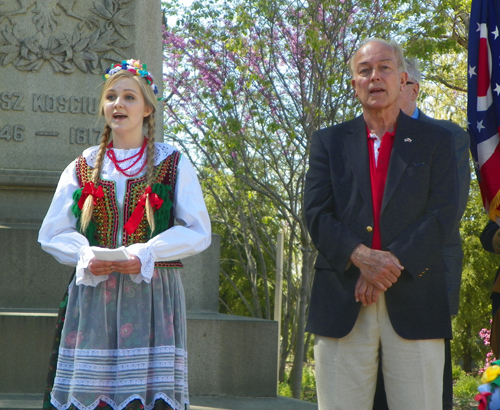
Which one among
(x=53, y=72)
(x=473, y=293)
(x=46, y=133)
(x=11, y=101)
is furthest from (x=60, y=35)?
(x=473, y=293)

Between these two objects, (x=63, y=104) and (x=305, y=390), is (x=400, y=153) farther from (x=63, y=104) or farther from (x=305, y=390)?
(x=305, y=390)

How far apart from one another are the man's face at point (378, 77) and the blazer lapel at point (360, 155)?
0.37 feet

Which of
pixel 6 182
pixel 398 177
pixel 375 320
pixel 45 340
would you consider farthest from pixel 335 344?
pixel 6 182

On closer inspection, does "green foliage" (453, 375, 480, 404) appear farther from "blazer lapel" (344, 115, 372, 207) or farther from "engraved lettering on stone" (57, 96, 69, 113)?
"blazer lapel" (344, 115, 372, 207)

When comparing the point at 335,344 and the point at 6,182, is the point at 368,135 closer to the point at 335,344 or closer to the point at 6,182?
the point at 335,344

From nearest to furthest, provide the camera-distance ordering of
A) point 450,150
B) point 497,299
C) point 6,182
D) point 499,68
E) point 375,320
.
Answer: point 375,320, point 450,150, point 497,299, point 499,68, point 6,182

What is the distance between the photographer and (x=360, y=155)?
3.43 m

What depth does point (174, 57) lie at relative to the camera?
12.3m

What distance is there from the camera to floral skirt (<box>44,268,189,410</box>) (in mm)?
3484

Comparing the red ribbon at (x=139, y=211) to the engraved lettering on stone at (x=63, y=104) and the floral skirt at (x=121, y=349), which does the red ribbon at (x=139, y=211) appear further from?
the engraved lettering on stone at (x=63, y=104)

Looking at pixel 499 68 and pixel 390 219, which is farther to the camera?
pixel 499 68

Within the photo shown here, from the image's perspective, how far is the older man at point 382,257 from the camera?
319cm

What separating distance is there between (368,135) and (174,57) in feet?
30.1

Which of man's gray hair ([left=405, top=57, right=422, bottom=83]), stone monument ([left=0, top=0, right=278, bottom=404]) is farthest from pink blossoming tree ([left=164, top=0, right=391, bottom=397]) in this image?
man's gray hair ([left=405, top=57, right=422, bottom=83])
